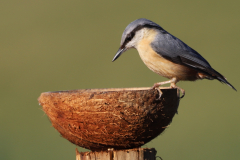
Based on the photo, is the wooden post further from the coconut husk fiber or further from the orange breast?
the orange breast

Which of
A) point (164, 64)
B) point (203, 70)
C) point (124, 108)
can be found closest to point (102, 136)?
point (124, 108)

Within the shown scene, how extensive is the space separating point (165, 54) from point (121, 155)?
49.0 inches

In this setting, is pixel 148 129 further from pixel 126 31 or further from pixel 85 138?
pixel 126 31

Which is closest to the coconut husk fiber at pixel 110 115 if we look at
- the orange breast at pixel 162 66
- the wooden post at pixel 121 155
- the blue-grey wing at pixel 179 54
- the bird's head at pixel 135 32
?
the wooden post at pixel 121 155

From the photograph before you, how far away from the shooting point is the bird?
2.89m

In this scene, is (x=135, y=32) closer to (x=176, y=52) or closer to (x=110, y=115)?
(x=176, y=52)

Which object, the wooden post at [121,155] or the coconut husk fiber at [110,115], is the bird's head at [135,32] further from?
the wooden post at [121,155]

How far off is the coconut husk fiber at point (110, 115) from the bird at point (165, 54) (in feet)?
2.38

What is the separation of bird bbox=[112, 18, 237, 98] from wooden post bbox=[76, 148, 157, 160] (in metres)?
0.92

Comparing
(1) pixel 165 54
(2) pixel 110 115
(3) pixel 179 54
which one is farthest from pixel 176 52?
(2) pixel 110 115

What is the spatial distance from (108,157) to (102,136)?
0.64 ft

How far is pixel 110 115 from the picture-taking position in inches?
76.7

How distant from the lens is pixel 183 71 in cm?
291

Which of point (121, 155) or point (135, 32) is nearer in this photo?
point (121, 155)
